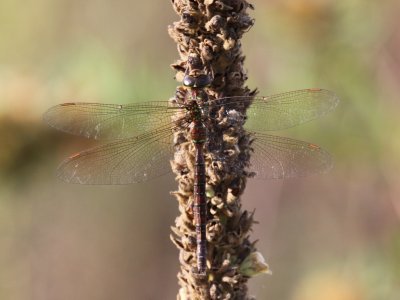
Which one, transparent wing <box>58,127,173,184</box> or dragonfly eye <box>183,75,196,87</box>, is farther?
transparent wing <box>58,127,173,184</box>

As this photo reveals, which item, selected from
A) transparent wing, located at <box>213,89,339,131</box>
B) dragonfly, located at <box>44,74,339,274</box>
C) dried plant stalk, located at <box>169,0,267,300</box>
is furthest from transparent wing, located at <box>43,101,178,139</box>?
dried plant stalk, located at <box>169,0,267,300</box>

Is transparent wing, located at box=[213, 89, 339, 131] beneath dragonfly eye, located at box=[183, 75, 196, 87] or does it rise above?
above

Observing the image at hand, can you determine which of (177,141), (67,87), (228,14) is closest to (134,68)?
(67,87)

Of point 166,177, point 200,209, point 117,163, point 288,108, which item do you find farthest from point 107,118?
point 166,177

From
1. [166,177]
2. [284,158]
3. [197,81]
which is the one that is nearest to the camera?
[197,81]

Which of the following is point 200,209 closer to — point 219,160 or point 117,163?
point 219,160

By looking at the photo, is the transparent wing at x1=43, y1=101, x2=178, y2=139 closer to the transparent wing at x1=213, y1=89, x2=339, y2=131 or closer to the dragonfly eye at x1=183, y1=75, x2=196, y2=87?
the transparent wing at x1=213, y1=89, x2=339, y2=131
